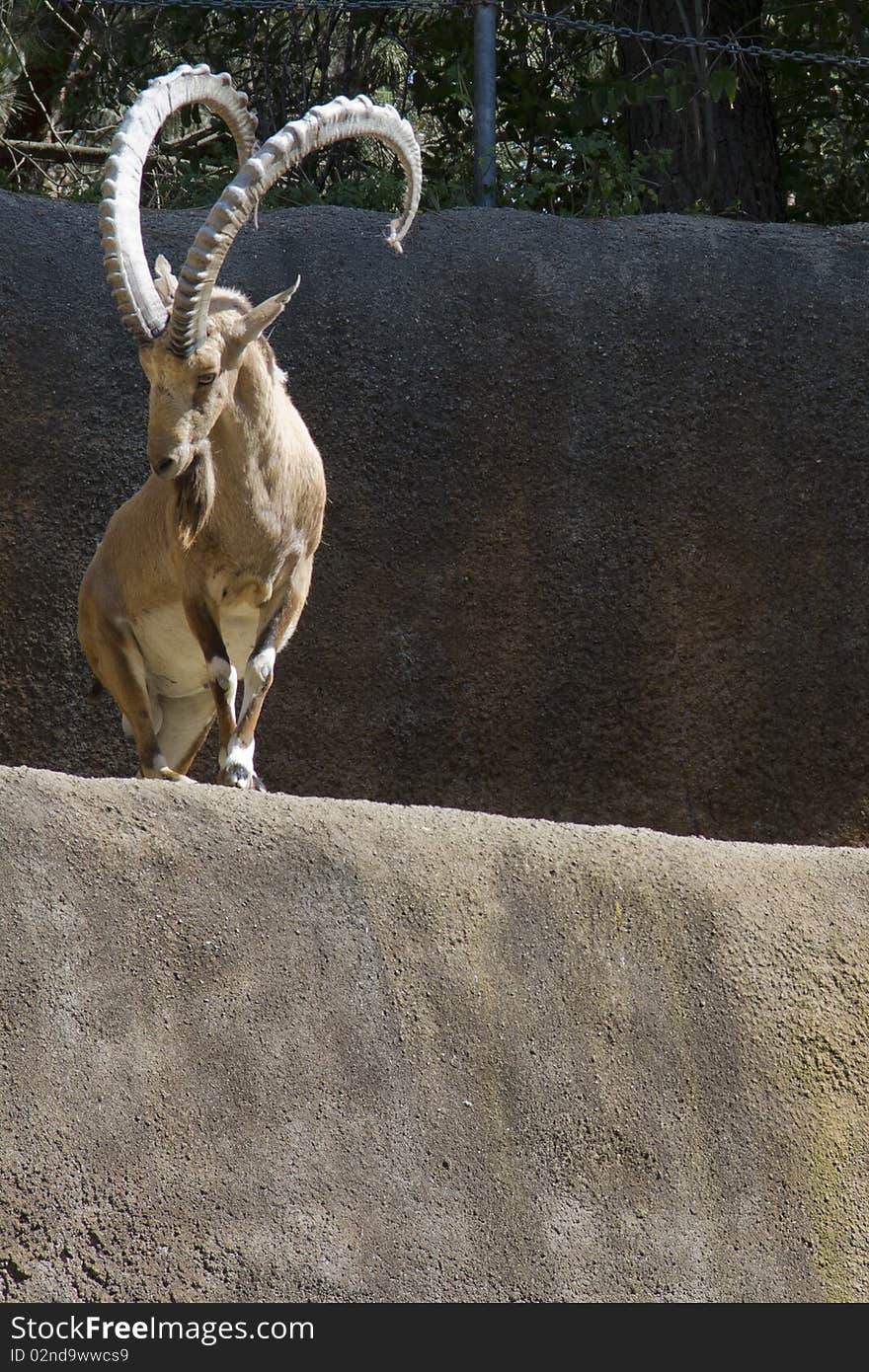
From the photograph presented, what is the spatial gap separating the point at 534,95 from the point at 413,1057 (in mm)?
5555

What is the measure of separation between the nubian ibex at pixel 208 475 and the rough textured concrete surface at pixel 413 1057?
1.27m

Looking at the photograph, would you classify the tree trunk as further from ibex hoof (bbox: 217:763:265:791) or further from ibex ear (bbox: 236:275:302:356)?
ibex hoof (bbox: 217:763:265:791)

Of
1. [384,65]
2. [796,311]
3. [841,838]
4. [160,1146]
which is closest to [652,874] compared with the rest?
[160,1146]

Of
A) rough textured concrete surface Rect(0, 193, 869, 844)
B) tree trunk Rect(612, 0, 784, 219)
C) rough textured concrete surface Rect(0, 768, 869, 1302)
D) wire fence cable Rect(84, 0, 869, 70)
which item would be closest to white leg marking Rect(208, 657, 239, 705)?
rough textured concrete surface Rect(0, 768, 869, 1302)

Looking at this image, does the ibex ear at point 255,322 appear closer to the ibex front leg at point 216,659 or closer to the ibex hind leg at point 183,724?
the ibex front leg at point 216,659

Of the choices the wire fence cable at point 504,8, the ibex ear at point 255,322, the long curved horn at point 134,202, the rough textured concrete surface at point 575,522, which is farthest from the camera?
the rough textured concrete surface at point 575,522

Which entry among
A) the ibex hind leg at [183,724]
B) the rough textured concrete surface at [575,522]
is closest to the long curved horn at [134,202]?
the ibex hind leg at [183,724]

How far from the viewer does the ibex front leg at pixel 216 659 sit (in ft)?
17.4

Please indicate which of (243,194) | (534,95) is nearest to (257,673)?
(243,194)

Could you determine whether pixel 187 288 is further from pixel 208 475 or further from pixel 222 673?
pixel 222 673

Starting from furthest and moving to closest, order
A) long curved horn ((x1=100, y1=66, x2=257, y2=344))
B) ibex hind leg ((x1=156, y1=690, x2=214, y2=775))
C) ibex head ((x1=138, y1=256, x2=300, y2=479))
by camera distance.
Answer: ibex hind leg ((x1=156, y1=690, x2=214, y2=775)), long curved horn ((x1=100, y1=66, x2=257, y2=344)), ibex head ((x1=138, y1=256, x2=300, y2=479))

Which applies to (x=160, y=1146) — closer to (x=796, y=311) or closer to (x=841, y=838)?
(x=841, y=838)

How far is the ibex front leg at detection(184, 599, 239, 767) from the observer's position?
5305 millimetres

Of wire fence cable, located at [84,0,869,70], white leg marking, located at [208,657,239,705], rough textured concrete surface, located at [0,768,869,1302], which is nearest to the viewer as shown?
rough textured concrete surface, located at [0,768,869,1302]
